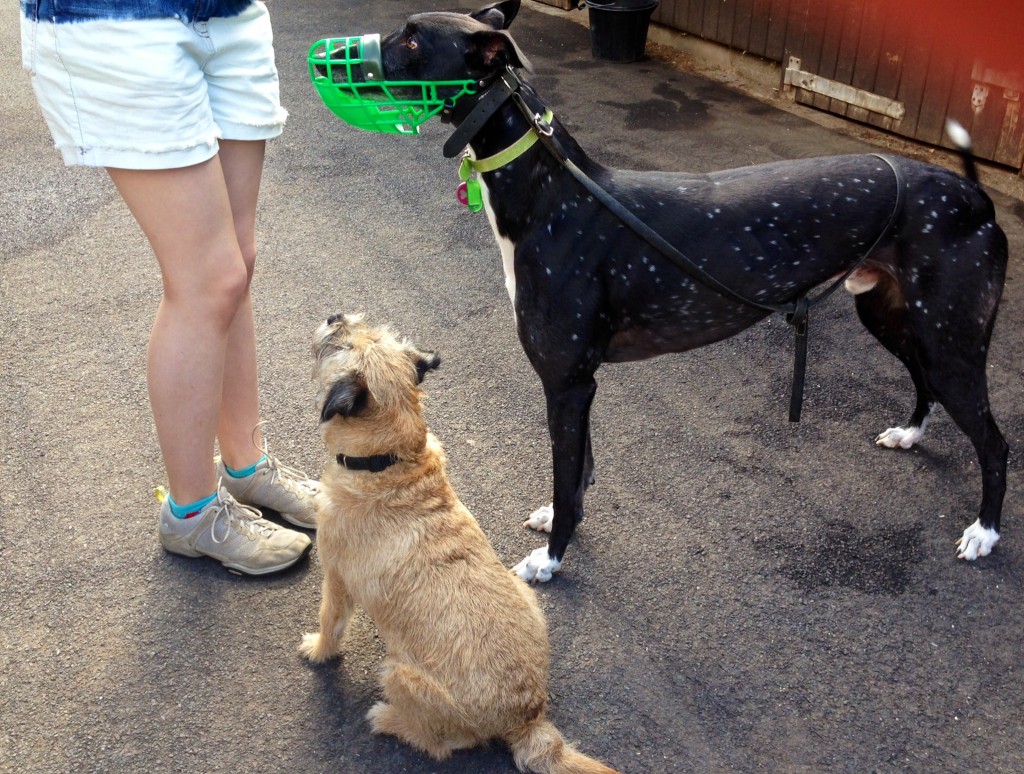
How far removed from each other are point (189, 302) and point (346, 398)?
26.2 inches

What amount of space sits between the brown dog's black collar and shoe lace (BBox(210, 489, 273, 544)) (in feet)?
2.19

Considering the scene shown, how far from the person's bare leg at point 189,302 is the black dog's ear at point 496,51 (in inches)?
31.9

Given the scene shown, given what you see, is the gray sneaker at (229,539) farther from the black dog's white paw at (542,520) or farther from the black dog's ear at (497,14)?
the black dog's ear at (497,14)

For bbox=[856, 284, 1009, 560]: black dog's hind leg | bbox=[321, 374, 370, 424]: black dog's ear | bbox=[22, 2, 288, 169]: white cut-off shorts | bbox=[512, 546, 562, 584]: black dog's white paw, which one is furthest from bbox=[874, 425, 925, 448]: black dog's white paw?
bbox=[22, 2, 288, 169]: white cut-off shorts

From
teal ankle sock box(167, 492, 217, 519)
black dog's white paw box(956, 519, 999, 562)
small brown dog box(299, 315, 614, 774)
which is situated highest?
small brown dog box(299, 315, 614, 774)

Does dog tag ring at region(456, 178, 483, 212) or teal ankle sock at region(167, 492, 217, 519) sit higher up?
dog tag ring at region(456, 178, 483, 212)

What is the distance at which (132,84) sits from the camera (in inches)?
88.4

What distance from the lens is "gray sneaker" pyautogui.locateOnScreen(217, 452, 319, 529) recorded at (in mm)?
3162

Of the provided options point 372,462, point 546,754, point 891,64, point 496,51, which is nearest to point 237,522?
point 372,462

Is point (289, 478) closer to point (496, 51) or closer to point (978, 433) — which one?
point (496, 51)

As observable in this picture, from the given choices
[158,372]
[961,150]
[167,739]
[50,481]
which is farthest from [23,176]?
[961,150]

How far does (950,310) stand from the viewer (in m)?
2.83

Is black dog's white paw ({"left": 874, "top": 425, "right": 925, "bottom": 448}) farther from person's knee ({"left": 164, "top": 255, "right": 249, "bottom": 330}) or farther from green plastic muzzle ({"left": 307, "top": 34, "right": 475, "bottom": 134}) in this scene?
person's knee ({"left": 164, "top": 255, "right": 249, "bottom": 330})

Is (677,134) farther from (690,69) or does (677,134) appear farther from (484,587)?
(484,587)
